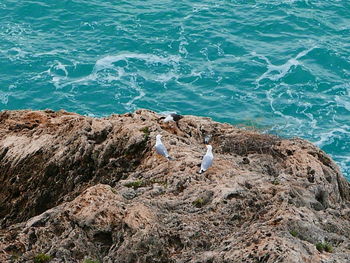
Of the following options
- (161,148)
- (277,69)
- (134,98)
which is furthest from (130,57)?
(161,148)

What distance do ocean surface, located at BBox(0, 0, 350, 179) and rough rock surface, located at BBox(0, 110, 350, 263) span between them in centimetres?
2893

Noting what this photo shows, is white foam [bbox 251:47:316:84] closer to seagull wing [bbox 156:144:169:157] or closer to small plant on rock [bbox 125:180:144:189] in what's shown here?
seagull wing [bbox 156:144:169:157]

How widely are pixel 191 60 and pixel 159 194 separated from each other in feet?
160

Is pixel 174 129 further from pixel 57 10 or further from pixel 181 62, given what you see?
pixel 57 10

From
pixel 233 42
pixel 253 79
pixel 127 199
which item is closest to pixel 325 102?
pixel 253 79

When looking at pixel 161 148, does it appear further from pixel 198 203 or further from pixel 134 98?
pixel 134 98

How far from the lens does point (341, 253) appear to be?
71.5 ft

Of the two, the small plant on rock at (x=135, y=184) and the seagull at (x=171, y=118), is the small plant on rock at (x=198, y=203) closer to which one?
the small plant on rock at (x=135, y=184)

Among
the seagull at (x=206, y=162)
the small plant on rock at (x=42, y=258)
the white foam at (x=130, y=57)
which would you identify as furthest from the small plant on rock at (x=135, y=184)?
the white foam at (x=130, y=57)

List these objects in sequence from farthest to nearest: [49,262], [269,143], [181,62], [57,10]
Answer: [57,10] < [181,62] < [269,143] < [49,262]

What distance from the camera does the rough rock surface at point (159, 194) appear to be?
21.9 meters

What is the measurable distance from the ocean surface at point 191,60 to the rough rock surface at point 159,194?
28.9m

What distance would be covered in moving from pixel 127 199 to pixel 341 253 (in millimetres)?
7715

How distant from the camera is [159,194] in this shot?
25281mm
